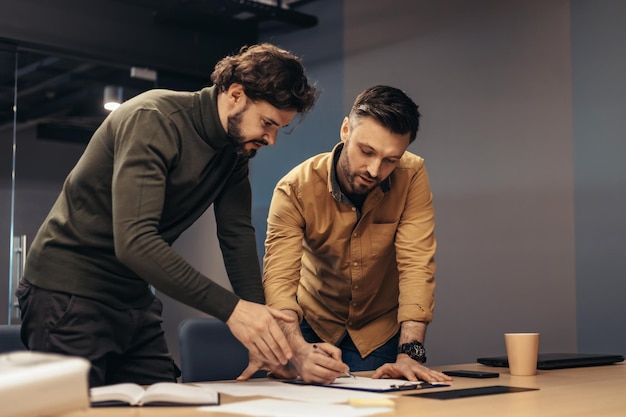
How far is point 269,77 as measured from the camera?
208cm

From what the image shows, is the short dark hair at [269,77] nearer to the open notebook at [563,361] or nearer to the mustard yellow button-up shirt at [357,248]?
the mustard yellow button-up shirt at [357,248]

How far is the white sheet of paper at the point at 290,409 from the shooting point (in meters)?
1.36

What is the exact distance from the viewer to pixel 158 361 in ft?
7.36

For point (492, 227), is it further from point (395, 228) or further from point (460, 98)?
point (395, 228)

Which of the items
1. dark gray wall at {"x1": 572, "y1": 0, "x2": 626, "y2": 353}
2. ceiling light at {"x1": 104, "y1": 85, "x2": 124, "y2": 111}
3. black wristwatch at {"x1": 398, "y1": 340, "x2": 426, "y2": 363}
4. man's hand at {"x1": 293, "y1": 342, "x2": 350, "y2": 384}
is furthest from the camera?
ceiling light at {"x1": 104, "y1": 85, "x2": 124, "y2": 111}

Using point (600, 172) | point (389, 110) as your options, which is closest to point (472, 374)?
point (389, 110)

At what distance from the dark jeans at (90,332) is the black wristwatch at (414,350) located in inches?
28.6

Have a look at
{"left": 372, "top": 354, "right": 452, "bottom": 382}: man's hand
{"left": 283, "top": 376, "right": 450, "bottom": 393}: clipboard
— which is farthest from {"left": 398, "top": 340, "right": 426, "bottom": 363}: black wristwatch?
{"left": 283, "top": 376, "right": 450, "bottom": 393}: clipboard

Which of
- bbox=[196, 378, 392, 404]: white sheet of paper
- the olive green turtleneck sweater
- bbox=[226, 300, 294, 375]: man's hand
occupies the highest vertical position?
the olive green turtleneck sweater

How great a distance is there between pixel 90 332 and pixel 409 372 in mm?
845

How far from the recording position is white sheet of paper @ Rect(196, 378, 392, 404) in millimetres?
1604

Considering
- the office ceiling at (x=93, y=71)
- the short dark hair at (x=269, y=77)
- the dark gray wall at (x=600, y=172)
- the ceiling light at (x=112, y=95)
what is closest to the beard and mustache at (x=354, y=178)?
the short dark hair at (x=269, y=77)

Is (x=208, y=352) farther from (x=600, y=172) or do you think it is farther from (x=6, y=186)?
(x=6, y=186)

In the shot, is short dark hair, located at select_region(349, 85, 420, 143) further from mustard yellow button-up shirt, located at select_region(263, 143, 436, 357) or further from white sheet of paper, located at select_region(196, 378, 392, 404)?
white sheet of paper, located at select_region(196, 378, 392, 404)
